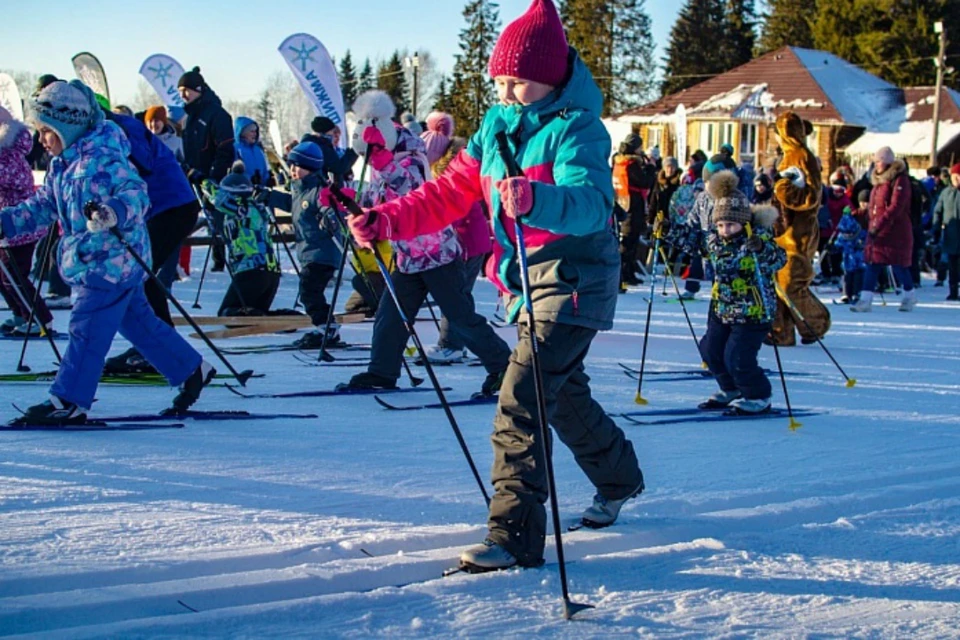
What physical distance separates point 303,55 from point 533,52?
12.3m

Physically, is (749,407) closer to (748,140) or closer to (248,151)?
(248,151)

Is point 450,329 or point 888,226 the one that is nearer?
point 450,329

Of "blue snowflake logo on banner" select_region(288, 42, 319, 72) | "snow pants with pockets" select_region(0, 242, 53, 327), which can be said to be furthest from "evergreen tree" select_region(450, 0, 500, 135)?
"snow pants with pockets" select_region(0, 242, 53, 327)

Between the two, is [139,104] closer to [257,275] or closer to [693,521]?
[257,275]

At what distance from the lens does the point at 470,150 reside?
3.73 meters

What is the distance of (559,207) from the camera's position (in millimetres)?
3246

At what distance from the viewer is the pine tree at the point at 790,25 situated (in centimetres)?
6003

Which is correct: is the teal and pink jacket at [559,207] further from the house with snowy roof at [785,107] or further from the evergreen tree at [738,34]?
the evergreen tree at [738,34]

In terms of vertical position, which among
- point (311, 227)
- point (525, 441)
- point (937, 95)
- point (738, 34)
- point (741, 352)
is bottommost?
point (741, 352)

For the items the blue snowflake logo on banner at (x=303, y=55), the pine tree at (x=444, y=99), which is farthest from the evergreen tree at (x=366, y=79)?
the blue snowflake logo on banner at (x=303, y=55)

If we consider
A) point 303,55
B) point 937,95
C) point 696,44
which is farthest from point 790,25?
point 303,55

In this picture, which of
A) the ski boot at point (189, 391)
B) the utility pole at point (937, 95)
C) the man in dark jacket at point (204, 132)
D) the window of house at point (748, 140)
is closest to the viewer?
the ski boot at point (189, 391)

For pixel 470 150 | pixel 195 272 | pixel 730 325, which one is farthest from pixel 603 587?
pixel 195 272

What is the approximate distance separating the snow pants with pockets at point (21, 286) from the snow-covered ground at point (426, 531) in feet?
5.73
